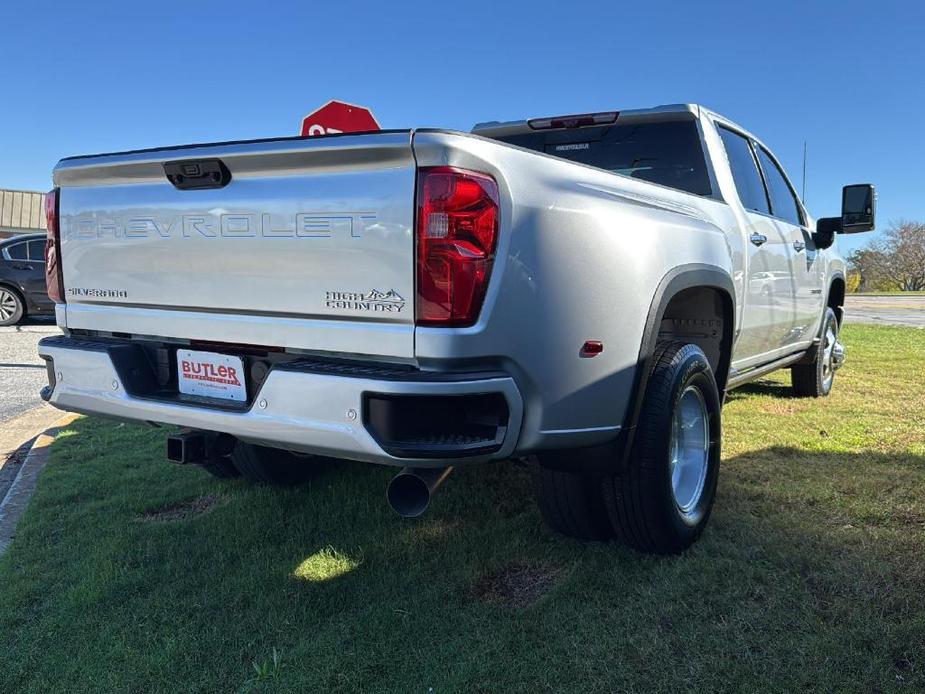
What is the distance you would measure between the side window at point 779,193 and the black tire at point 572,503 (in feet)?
8.58

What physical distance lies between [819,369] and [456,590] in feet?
14.3

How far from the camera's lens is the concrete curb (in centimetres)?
375

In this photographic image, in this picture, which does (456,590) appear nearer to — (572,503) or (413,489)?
(572,503)

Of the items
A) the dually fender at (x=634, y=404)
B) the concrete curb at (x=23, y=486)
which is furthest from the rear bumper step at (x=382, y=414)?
the concrete curb at (x=23, y=486)

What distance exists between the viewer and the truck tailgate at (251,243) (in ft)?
7.11

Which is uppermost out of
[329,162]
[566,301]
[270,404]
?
[329,162]

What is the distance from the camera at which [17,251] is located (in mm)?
12547

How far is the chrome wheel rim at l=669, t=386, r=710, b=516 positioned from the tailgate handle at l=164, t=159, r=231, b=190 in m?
2.07

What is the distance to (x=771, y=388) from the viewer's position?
21.8 ft

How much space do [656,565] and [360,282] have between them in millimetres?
1659

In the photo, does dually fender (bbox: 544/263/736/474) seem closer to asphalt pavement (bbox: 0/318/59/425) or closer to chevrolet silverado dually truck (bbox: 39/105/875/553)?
chevrolet silverado dually truck (bbox: 39/105/875/553)

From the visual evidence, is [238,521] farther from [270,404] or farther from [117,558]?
[270,404]

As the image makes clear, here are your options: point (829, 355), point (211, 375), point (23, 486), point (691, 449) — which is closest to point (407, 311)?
point (211, 375)

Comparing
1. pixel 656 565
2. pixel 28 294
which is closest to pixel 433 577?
pixel 656 565
